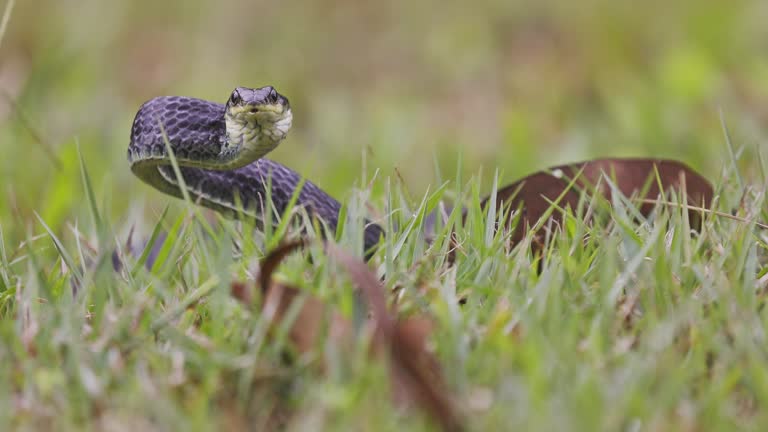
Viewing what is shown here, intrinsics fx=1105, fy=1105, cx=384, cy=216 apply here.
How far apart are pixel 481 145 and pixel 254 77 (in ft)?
5.71

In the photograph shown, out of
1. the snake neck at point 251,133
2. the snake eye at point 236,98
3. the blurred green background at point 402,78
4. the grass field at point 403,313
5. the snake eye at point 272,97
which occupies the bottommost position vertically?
the blurred green background at point 402,78

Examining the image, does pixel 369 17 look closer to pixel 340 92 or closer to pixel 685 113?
pixel 340 92

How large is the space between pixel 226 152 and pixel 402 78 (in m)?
4.85

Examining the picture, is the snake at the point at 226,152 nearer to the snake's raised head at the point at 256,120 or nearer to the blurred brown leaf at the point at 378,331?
the snake's raised head at the point at 256,120

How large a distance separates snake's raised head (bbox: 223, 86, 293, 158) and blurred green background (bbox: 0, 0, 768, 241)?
1598 mm

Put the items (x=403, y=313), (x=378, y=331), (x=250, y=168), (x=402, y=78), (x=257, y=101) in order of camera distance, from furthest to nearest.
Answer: (x=402, y=78), (x=250, y=168), (x=257, y=101), (x=403, y=313), (x=378, y=331)

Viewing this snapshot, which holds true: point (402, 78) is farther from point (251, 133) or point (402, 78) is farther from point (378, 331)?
point (378, 331)

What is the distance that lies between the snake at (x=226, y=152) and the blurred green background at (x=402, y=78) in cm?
131

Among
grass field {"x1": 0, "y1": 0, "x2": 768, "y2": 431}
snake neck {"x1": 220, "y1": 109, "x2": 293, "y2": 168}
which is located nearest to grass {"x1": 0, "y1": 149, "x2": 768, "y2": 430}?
grass field {"x1": 0, "y1": 0, "x2": 768, "y2": 431}

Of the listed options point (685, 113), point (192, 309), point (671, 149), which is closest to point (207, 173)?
point (192, 309)

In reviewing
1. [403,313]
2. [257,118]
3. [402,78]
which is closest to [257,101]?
[257,118]

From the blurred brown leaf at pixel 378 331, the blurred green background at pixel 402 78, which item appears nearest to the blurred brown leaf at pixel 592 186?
the blurred brown leaf at pixel 378 331

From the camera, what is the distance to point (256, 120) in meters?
2.33

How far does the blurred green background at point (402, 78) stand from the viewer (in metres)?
5.10
